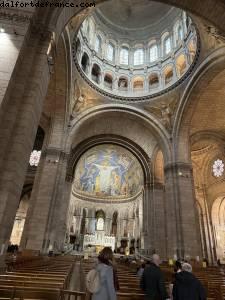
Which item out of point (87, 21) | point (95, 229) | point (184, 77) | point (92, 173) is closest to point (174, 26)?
point (184, 77)

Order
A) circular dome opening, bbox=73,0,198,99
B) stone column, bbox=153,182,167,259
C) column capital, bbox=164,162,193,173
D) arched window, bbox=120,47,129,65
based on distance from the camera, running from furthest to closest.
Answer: arched window, bbox=120,47,129,65, stone column, bbox=153,182,167,259, circular dome opening, bbox=73,0,198,99, column capital, bbox=164,162,193,173

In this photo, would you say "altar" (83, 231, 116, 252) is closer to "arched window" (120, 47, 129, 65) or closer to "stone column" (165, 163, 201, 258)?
"stone column" (165, 163, 201, 258)

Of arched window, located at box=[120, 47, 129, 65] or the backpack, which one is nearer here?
the backpack

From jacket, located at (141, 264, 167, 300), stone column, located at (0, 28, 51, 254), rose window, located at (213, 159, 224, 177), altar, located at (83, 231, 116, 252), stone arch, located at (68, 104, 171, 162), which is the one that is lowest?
jacket, located at (141, 264, 167, 300)

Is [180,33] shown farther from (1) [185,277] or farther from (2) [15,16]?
(1) [185,277]

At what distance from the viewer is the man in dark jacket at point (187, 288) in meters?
2.64

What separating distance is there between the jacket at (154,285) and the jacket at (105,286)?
99 centimetres

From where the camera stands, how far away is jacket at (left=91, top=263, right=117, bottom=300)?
2.46 m

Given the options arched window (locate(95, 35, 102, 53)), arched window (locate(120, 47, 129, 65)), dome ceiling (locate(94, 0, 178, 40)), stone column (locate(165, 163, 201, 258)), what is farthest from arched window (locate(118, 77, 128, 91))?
stone column (locate(165, 163, 201, 258))

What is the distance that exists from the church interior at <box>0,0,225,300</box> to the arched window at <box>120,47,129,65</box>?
14cm

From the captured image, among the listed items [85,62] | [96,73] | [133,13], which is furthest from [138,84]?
[133,13]

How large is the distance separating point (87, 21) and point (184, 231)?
18.5 m

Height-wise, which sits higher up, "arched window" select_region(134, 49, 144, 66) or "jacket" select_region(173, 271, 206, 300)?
"arched window" select_region(134, 49, 144, 66)

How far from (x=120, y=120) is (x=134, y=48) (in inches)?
315
